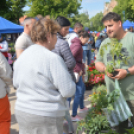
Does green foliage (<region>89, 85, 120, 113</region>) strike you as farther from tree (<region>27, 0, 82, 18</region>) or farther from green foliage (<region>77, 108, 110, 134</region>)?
tree (<region>27, 0, 82, 18</region>)

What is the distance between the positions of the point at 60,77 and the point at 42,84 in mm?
164

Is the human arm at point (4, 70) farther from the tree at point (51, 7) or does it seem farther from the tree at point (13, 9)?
the tree at point (51, 7)

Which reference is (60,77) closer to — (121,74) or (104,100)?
(121,74)

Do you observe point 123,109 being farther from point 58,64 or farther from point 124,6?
point 124,6

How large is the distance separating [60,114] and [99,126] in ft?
3.28

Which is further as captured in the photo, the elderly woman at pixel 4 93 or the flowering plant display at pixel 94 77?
the flowering plant display at pixel 94 77

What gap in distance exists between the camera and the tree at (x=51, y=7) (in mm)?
34000

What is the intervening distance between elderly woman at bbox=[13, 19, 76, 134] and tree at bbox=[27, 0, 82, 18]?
32.8m

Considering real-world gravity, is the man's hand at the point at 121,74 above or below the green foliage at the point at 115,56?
below

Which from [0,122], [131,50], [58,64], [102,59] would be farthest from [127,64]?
[0,122]

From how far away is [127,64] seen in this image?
2.21 meters

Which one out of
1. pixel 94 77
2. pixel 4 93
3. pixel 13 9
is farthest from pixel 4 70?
pixel 13 9

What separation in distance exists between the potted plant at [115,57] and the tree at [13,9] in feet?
85.2

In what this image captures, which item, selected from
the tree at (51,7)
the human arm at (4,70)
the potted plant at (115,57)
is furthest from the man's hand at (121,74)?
the tree at (51,7)
